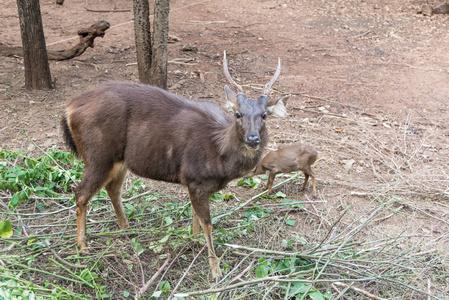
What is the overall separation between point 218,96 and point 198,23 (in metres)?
4.61

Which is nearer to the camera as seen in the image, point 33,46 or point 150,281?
point 150,281

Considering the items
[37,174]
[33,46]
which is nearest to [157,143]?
[37,174]

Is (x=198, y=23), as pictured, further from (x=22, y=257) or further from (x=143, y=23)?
(x=22, y=257)

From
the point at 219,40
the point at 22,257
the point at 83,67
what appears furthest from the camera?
the point at 219,40

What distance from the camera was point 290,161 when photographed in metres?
6.07

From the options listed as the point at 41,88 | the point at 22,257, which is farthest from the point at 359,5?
the point at 22,257

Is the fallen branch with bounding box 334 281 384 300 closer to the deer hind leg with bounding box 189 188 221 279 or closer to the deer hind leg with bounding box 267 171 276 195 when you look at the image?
the deer hind leg with bounding box 189 188 221 279

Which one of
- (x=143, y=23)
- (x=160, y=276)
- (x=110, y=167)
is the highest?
(x=143, y=23)

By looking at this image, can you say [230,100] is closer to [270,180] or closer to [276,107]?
[276,107]

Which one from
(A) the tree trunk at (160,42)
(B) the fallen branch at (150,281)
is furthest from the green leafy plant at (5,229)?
(A) the tree trunk at (160,42)

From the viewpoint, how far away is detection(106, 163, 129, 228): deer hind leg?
5.02m

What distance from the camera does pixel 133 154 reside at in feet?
16.0

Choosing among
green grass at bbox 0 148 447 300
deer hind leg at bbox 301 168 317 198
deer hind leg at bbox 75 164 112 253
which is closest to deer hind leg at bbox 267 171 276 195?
green grass at bbox 0 148 447 300

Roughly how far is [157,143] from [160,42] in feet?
11.1
